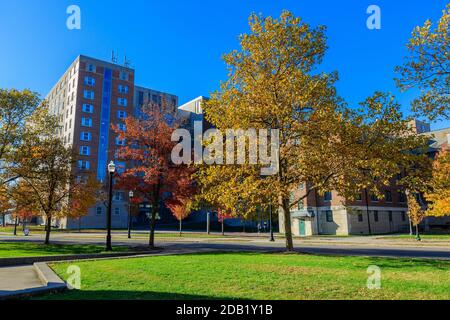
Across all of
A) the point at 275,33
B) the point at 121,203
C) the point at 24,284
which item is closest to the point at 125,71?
the point at 121,203

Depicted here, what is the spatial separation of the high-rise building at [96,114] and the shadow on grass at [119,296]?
195ft

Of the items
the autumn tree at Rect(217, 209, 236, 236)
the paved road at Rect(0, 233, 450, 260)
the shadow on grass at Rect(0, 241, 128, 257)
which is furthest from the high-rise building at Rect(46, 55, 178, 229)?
the shadow on grass at Rect(0, 241, 128, 257)

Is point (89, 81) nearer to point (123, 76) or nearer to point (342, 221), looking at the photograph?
point (123, 76)

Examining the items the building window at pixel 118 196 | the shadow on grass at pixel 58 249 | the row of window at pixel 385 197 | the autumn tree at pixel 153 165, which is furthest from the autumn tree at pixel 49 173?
the building window at pixel 118 196

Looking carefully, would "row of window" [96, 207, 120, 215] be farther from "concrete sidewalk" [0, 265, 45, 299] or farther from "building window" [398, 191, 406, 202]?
"concrete sidewalk" [0, 265, 45, 299]

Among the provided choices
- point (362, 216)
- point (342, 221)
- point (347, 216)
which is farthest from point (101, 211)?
point (362, 216)

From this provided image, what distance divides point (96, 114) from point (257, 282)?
67052 millimetres

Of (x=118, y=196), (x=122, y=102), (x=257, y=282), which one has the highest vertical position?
(x=122, y=102)

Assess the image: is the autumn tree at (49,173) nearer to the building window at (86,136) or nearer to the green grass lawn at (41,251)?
the green grass lawn at (41,251)

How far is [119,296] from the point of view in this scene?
23.9 feet

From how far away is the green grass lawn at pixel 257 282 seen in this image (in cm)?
739

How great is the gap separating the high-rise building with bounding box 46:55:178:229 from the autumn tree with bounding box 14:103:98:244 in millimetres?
40379

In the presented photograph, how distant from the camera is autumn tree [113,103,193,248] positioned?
2147cm
